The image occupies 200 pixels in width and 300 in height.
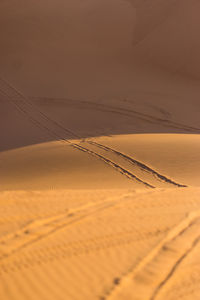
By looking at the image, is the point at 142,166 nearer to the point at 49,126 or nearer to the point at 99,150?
the point at 99,150

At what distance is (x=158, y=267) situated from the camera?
9.58 feet

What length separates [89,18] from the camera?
56.9ft

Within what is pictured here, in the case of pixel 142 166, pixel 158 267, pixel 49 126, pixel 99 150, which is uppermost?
pixel 49 126

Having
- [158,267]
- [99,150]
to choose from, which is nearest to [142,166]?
[99,150]

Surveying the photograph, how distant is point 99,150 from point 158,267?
223 inches

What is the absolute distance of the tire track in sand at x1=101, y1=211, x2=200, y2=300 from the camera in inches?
101

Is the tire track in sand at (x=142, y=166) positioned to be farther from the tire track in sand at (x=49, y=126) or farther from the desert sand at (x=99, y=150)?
the tire track in sand at (x=49, y=126)

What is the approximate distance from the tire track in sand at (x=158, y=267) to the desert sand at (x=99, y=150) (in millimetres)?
12

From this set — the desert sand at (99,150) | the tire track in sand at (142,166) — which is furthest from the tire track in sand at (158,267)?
the tire track in sand at (142,166)

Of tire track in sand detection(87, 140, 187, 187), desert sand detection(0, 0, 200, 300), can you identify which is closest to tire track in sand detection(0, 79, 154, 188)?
desert sand detection(0, 0, 200, 300)

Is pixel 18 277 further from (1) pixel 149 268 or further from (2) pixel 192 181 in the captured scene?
(2) pixel 192 181

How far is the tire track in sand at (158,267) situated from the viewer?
101 inches

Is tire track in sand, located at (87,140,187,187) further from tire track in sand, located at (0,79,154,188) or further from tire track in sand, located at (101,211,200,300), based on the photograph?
tire track in sand, located at (101,211,200,300)

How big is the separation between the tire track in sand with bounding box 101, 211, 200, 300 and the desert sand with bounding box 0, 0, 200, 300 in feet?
0.04
